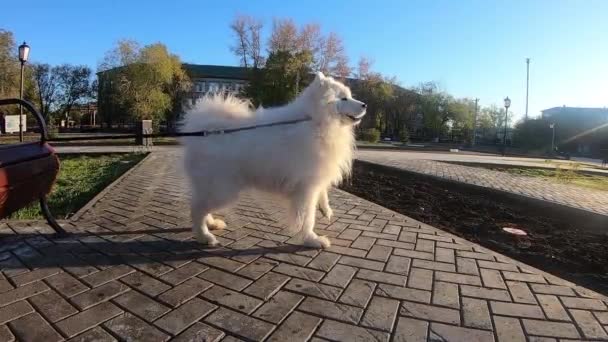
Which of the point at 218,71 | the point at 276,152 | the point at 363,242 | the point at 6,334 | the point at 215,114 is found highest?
the point at 218,71

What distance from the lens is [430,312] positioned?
2379mm

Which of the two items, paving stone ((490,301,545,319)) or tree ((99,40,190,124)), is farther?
tree ((99,40,190,124))

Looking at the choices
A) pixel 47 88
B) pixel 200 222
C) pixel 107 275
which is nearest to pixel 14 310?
pixel 107 275

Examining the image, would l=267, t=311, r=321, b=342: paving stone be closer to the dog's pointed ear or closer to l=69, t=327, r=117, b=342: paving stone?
l=69, t=327, r=117, b=342: paving stone

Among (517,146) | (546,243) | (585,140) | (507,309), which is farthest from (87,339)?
(585,140)

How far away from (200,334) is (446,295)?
1.68 m

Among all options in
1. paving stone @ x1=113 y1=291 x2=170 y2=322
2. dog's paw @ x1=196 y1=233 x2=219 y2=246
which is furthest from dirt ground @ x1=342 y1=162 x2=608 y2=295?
paving stone @ x1=113 y1=291 x2=170 y2=322

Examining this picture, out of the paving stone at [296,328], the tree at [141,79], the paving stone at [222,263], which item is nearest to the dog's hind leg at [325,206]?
the paving stone at [222,263]

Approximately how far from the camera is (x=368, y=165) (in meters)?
12.8

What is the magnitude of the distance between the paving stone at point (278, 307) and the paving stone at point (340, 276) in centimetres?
36

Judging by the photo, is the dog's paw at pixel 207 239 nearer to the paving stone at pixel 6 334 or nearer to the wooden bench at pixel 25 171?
the wooden bench at pixel 25 171

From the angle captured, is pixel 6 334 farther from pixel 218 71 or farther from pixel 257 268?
pixel 218 71

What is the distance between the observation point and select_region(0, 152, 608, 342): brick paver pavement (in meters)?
2.14

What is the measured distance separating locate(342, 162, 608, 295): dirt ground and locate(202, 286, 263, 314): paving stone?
108 inches
